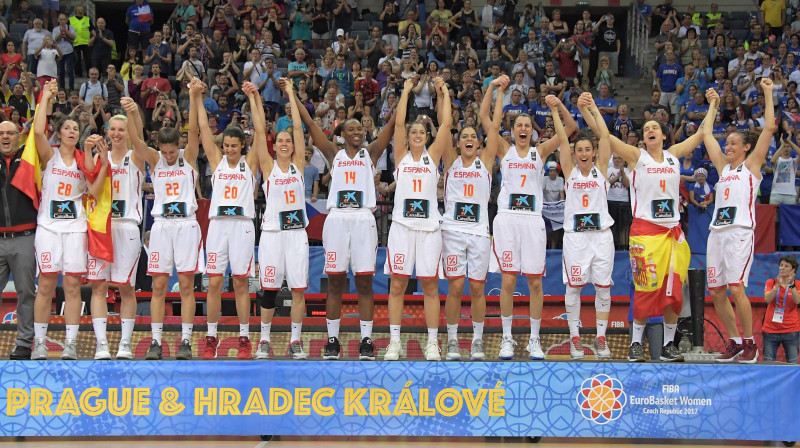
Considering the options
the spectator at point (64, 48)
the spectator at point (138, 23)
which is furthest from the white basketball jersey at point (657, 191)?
the spectator at point (64, 48)

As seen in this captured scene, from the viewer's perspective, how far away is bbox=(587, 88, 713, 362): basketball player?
31.3 ft

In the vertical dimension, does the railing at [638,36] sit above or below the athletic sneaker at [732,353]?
above

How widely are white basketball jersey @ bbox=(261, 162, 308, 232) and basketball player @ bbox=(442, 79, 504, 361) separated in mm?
1605

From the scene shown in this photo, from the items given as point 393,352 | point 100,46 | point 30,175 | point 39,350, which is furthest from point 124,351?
point 100,46

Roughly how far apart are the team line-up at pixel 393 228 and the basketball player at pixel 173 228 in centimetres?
2

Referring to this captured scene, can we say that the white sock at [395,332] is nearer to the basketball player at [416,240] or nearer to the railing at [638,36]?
the basketball player at [416,240]

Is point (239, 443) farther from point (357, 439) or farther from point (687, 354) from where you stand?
point (687, 354)

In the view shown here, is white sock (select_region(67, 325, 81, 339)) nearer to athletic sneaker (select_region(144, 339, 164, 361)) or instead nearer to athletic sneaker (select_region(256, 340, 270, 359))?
athletic sneaker (select_region(144, 339, 164, 361))

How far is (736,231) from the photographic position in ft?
31.7

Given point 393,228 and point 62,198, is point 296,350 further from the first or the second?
point 62,198

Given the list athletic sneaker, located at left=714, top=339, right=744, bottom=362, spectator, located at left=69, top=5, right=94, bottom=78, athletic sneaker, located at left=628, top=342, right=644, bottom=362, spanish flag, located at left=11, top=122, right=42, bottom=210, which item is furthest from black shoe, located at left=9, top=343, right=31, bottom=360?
spectator, located at left=69, top=5, right=94, bottom=78

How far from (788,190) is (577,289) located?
8.32m

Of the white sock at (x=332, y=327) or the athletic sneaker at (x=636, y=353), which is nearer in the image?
the athletic sneaker at (x=636, y=353)

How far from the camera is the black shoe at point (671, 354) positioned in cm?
941
